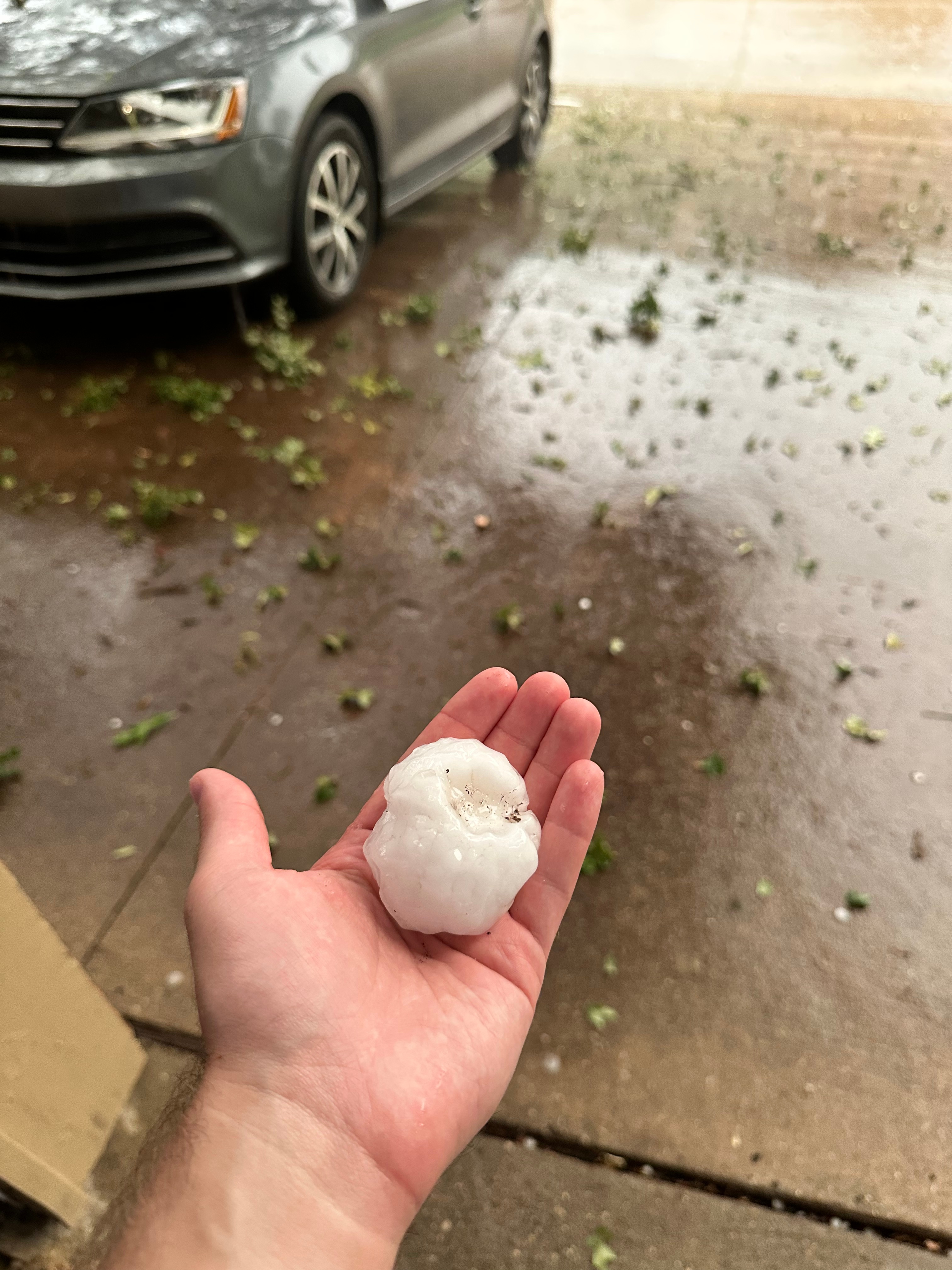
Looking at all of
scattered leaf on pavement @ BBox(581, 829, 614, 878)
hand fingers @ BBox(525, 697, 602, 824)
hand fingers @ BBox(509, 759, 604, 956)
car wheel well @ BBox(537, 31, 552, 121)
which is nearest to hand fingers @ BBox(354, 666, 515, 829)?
hand fingers @ BBox(525, 697, 602, 824)

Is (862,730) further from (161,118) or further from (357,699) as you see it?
(161,118)

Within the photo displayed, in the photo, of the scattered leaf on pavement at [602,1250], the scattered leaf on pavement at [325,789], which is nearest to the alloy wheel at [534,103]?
the scattered leaf on pavement at [325,789]

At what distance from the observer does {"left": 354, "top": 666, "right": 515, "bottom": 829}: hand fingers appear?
6.10 ft

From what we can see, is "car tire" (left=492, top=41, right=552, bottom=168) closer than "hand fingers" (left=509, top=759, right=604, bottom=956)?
No

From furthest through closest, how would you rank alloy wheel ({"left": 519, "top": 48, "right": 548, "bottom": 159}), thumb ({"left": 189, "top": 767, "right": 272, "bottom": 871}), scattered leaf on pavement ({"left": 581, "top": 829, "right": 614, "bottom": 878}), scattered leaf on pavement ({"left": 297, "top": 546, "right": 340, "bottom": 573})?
alloy wheel ({"left": 519, "top": 48, "right": 548, "bottom": 159}) → scattered leaf on pavement ({"left": 297, "top": 546, "right": 340, "bottom": 573}) → scattered leaf on pavement ({"left": 581, "top": 829, "right": 614, "bottom": 878}) → thumb ({"left": 189, "top": 767, "right": 272, "bottom": 871})

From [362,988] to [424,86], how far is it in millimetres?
4918

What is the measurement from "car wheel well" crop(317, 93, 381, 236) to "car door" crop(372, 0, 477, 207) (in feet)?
0.30

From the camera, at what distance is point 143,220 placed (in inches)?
142

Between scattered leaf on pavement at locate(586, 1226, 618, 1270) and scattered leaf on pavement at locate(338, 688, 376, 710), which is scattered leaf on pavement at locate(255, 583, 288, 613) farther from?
scattered leaf on pavement at locate(586, 1226, 618, 1270)

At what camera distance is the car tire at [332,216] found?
4020 mm

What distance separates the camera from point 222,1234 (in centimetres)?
110

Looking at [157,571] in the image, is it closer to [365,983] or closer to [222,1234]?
[365,983]

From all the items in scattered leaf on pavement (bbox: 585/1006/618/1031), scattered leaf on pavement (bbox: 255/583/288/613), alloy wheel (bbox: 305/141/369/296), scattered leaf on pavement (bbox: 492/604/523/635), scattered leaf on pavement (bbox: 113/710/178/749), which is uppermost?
alloy wheel (bbox: 305/141/369/296)

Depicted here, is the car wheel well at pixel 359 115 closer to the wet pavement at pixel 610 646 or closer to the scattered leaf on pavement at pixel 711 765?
the wet pavement at pixel 610 646
